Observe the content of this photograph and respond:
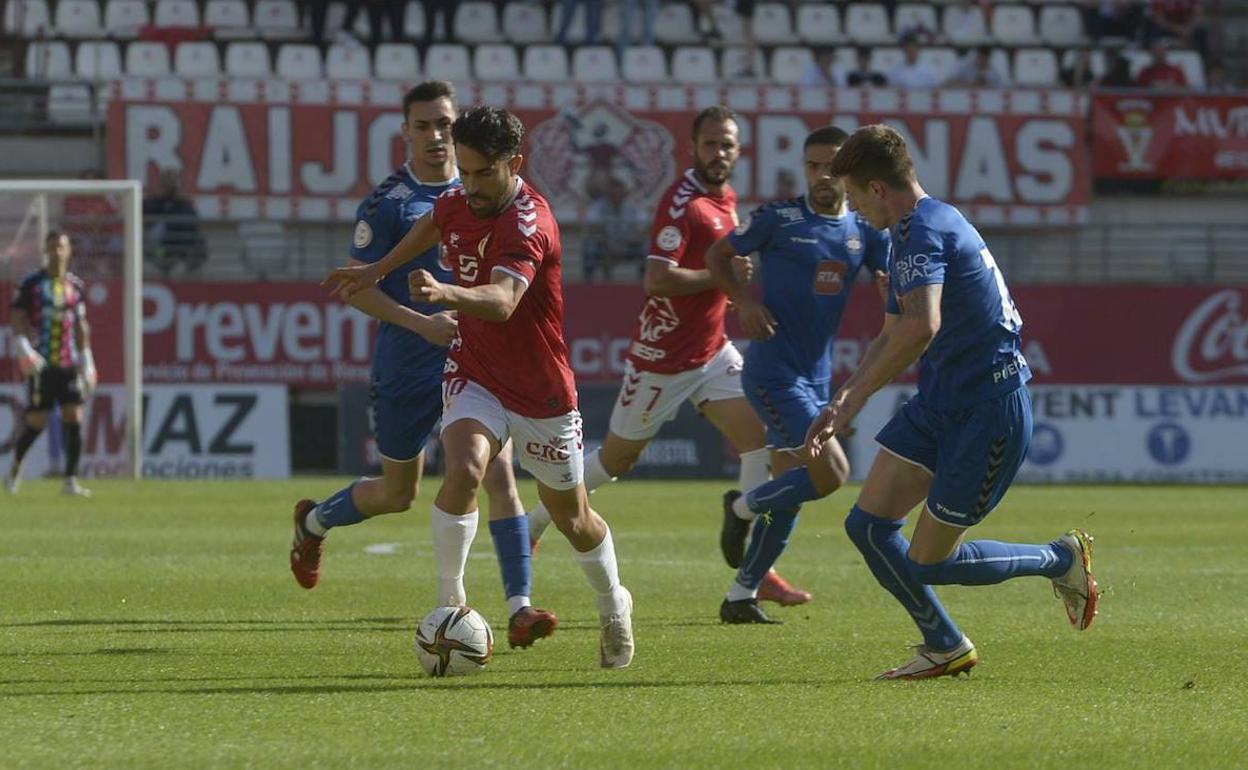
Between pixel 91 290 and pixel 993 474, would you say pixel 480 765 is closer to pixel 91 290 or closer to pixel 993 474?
pixel 993 474

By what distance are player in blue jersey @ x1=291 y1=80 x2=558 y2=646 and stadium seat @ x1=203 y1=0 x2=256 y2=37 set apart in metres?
20.2

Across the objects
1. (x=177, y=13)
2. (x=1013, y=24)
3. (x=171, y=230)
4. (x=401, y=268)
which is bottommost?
(x=171, y=230)

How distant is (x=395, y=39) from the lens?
28.8m

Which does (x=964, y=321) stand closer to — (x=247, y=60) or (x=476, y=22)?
(x=247, y=60)

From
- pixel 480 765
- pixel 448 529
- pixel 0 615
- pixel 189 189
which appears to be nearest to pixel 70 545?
pixel 0 615

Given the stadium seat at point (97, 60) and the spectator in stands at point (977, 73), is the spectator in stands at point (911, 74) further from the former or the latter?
the stadium seat at point (97, 60)

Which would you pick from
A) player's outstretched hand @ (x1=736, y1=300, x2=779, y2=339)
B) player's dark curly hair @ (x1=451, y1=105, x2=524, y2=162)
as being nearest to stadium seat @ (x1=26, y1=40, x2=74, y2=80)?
player's outstretched hand @ (x1=736, y1=300, x2=779, y2=339)

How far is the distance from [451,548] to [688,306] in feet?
11.0

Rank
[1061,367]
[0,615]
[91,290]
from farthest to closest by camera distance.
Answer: [1061,367] < [91,290] < [0,615]

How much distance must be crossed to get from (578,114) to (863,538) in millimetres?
19685

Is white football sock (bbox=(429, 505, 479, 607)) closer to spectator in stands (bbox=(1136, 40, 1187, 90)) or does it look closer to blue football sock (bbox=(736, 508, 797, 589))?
blue football sock (bbox=(736, 508, 797, 589))

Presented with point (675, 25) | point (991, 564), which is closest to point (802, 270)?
point (991, 564)

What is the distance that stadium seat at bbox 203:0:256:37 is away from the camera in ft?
95.0

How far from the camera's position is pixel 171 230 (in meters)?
24.7
